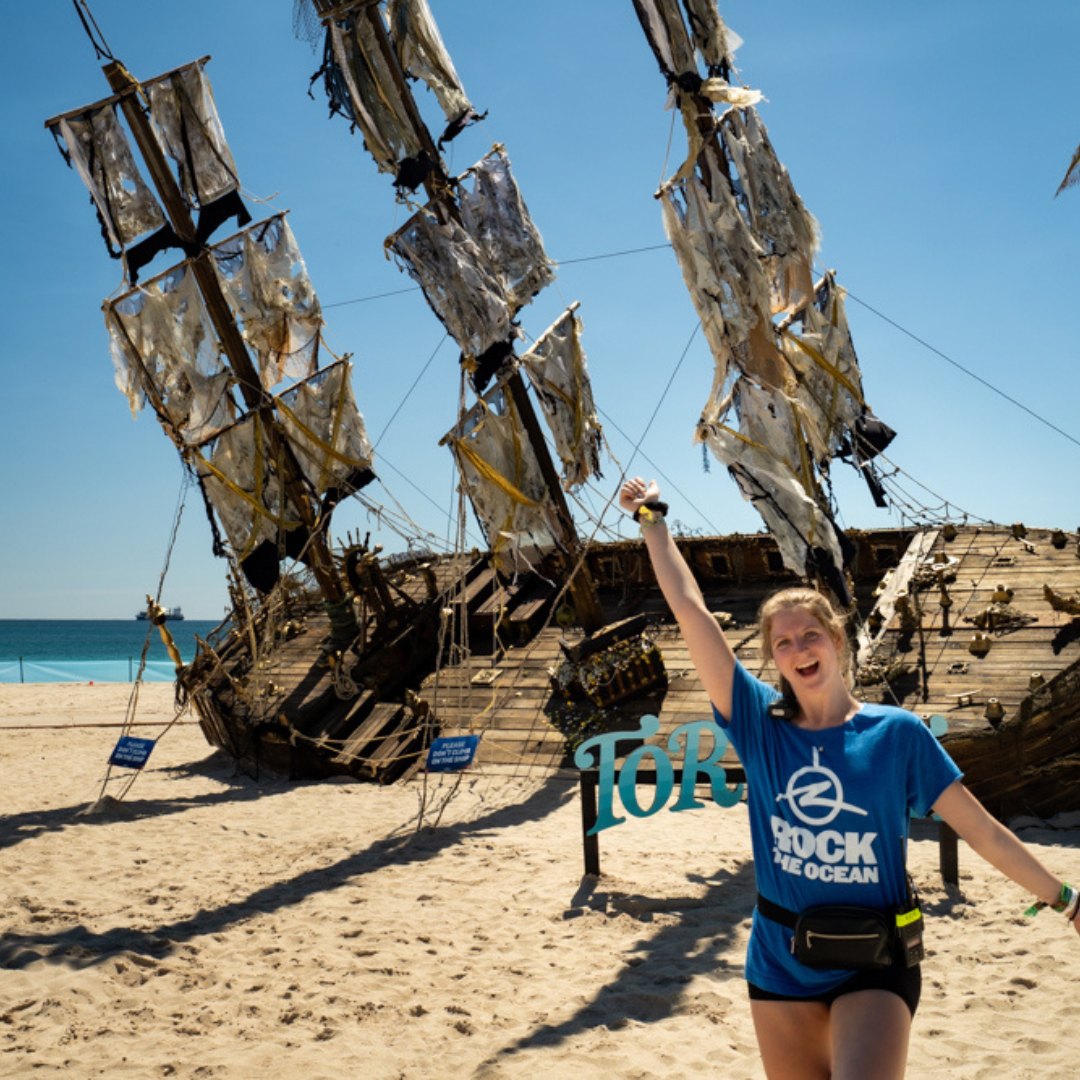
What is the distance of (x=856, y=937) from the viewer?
283cm

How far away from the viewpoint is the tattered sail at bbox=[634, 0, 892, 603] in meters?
14.0

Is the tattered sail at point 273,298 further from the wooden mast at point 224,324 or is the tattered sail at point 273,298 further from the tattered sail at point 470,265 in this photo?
the tattered sail at point 470,265

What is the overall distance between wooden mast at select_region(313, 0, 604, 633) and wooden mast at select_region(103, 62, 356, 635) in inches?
139

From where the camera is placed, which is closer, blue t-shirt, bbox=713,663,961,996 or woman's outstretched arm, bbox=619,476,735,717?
blue t-shirt, bbox=713,663,961,996

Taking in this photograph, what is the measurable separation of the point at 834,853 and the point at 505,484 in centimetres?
1354

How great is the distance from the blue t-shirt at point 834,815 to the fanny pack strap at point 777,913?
1 cm

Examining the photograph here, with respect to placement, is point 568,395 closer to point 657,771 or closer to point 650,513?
point 657,771

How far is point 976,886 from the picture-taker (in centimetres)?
809

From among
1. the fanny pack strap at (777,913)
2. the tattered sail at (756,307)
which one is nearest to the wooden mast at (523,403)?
the tattered sail at (756,307)

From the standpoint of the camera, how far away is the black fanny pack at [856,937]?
2.84 meters

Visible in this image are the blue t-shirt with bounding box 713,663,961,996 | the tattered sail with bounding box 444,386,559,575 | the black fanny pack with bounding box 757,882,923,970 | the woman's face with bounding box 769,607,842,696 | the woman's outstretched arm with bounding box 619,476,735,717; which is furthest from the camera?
the tattered sail with bounding box 444,386,559,575

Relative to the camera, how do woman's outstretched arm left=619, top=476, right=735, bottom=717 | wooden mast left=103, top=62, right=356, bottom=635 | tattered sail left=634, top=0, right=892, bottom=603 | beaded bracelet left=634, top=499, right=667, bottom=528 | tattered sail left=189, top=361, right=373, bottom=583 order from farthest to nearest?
tattered sail left=189, top=361, right=373, bottom=583
wooden mast left=103, top=62, right=356, bottom=635
tattered sail left=634, top=0, right=892, bottom=603
beaded bracelet left=634, top=499, right=667, bottom=528
woman's outstretched arm left=619, top=476, right=735, bottom=717

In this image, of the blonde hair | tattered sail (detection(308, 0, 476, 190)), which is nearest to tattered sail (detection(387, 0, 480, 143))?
tattered sail (detection(308, 0, 476, 190))

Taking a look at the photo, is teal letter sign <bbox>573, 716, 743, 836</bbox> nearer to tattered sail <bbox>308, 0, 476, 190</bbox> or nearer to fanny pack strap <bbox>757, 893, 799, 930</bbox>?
fanny pack strap <bbox>757, 893, 799, 930</bbox>
